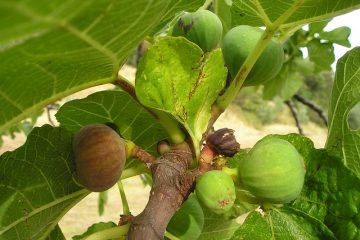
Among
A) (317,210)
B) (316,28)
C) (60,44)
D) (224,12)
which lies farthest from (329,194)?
(316,28)

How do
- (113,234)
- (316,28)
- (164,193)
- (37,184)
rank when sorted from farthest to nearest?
(316,28) → (37,184) → (113,234) → (164,193)

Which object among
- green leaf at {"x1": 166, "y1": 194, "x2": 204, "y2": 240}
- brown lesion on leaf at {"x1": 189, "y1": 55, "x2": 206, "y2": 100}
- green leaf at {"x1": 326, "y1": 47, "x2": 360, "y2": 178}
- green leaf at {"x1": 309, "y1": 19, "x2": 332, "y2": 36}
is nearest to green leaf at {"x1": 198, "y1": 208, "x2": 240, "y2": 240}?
green leaf at {"x1": 166, "y1": 194, "x2": 204, "y2": 240}

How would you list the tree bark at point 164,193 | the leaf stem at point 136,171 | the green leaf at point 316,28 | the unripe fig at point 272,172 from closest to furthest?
the tree bark at point 164,193, the unripe fig at point 272,172, the leaf stem at point 136,171, the green leaf at point 316,28

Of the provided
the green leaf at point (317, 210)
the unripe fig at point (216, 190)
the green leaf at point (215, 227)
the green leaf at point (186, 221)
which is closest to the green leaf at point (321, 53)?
the green leaf at point (215, 227)

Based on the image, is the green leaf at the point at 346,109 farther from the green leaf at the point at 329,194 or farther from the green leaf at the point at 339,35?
the green leaf at the point at 339,35

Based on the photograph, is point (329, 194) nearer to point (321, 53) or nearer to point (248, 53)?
point (248, 53)
